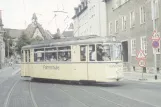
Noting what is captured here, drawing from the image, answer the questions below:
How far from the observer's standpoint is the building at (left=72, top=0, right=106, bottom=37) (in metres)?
50.4

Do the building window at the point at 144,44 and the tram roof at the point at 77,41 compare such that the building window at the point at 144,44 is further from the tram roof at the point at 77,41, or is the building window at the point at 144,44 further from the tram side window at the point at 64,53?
the tram side window at the point at 64,53

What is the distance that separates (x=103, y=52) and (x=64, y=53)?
322 cm

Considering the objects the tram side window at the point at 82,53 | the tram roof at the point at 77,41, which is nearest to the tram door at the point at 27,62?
the tram roof at the point at 77,41

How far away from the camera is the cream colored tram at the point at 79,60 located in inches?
770

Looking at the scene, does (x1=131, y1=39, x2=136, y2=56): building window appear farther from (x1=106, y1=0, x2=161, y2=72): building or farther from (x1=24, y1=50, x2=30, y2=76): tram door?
(x1=24, y1=50, x2=30, y2=76): tram door

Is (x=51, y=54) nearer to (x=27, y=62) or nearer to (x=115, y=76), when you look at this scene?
(x=27, y=62)

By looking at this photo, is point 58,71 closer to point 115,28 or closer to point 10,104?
point 10,104

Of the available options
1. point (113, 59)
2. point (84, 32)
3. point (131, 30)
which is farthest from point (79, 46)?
point (84, 32)

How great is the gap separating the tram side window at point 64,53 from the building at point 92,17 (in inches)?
920

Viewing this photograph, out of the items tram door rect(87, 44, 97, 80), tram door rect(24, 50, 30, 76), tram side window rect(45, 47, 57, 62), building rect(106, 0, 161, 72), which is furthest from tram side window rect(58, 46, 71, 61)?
building rect(106, 0, 161, 72)

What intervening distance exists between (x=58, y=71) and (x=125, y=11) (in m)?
18.7

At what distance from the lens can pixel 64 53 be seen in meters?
21.9

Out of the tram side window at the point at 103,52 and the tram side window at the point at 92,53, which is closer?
the tram side window at the point at 103,52

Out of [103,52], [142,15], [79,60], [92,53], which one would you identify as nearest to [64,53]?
[79,60]
